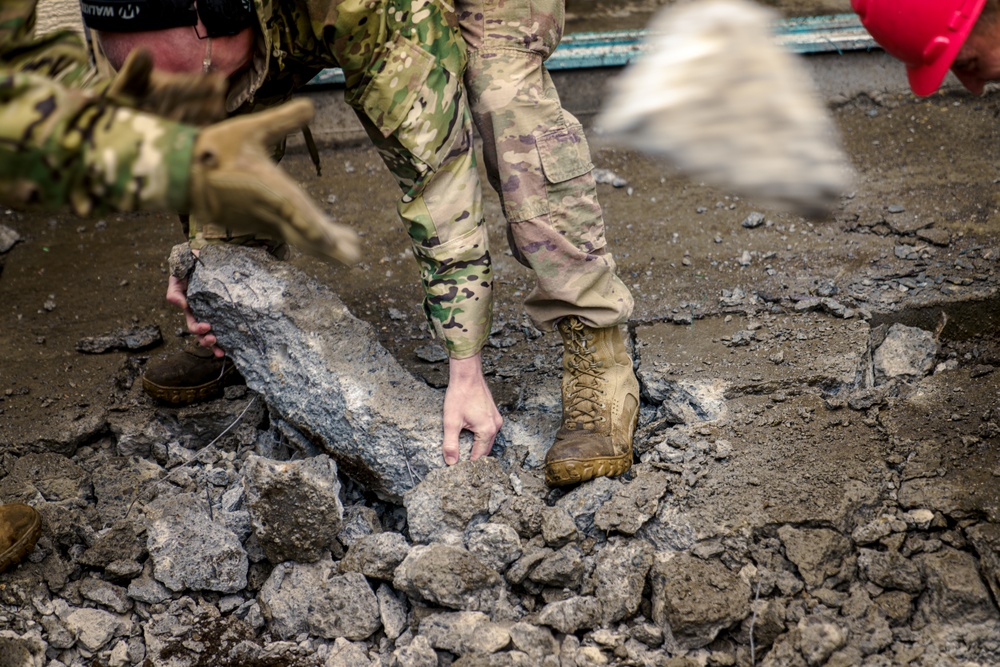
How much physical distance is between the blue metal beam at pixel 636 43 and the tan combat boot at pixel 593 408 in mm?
2449

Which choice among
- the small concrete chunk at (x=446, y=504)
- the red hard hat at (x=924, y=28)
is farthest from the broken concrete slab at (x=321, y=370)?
the red hard hat at (x=924, y=28)

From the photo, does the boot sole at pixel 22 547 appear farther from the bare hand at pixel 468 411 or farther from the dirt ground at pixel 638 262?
the bare hand at pixel 468 411

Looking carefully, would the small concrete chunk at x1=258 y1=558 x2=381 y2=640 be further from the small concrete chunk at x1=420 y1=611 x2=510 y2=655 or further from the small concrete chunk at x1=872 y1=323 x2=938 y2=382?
the small concrete chunk at x1=872 y1=323 x2=938 y2=382

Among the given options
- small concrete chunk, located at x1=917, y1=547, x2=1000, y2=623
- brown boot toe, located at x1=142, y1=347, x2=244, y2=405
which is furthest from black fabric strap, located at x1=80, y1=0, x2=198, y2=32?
small concrete chunk, located at x1=917, y1=547, x2=1000, y2=623

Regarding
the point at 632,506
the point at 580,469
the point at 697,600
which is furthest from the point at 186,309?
the point at 697,600

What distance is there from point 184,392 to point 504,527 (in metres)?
1.22

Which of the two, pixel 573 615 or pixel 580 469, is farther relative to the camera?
pixel 580 469

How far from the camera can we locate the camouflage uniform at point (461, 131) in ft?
7.71

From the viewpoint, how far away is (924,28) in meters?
2.05

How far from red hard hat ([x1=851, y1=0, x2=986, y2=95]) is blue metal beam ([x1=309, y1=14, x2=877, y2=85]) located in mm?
2633

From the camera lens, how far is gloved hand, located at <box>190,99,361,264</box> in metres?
1.45

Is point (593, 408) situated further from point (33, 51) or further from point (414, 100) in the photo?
point (33, 51)

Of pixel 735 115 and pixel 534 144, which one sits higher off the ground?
pixel 735 115

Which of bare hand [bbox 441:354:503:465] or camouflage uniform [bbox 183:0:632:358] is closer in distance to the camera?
camouflage uniform [bbox 183:0:632:358]
